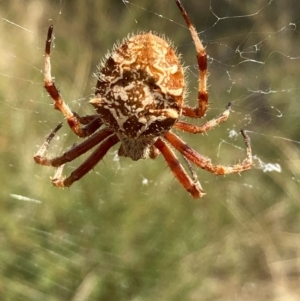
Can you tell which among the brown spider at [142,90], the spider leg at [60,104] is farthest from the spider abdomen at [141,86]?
the spider leg at [60,104]

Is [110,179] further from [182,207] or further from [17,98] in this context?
[17,98]

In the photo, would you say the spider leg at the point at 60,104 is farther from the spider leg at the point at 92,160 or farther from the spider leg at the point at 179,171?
the spider leg at the point at 179,171

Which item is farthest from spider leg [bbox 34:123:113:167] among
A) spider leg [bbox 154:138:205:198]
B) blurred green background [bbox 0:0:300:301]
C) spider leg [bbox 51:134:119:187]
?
blurred green background [bbox 0:0:300:301]

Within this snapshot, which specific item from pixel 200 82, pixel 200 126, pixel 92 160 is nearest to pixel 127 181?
pixel 92 160

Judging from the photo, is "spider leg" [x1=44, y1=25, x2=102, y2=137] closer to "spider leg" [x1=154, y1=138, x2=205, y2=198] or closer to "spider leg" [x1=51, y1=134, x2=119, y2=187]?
"spider leg" [x1=51, y1=134, x2=119, y2=187]

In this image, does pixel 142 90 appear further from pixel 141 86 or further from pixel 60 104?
pixel 60 104

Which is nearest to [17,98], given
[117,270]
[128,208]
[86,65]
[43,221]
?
[86,65]
